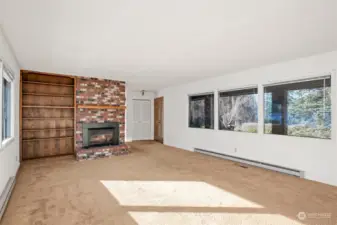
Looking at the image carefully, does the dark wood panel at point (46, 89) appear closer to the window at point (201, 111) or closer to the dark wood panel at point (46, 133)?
the dark wood panel at point (46, 133)

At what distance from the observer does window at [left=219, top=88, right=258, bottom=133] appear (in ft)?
15.8

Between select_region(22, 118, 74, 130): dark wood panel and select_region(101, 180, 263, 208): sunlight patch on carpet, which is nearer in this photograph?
select_region(101, 180, 263, 208): sunlight patch on carpet

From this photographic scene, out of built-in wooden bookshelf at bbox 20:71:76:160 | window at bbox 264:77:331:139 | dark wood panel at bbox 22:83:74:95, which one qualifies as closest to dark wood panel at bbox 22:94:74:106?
built-in wooden bookshelf at bbox 20:71:76:160

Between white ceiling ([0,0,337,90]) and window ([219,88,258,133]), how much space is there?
3.52ft

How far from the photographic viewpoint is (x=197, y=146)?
250 inches

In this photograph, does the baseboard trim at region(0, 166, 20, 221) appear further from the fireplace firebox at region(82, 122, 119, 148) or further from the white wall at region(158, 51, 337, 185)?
the white wall at region(158, 51, 337, 185)

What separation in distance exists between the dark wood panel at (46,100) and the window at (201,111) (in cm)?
389

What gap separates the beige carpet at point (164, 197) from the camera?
2.30 meters

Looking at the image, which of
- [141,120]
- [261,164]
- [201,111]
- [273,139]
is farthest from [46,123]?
[273,139]

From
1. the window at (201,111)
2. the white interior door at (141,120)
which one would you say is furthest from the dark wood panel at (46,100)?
the window at (201,111)

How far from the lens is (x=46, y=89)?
5520mm

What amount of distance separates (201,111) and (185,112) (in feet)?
2.43

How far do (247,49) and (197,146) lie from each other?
3.78 meters

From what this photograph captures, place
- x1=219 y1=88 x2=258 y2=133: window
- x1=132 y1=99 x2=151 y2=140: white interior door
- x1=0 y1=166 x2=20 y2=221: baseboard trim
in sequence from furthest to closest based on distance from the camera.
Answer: x1=132 y1=99 x2=151 y2=140: white interior door
x1=219 y1=88 x2=258 y2=133: window
x1=0 y1=166 x2=20 y2=221: baseboard trim
